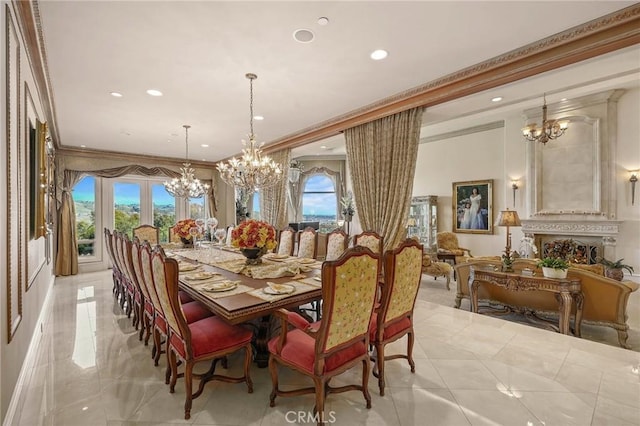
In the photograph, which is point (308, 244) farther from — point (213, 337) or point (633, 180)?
point (633, 180)

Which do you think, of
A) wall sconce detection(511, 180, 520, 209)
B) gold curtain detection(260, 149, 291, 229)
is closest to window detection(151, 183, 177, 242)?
gold curtain detection(260, 149, 291, 229)

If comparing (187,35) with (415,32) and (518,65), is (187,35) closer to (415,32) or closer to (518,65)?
(415,32)

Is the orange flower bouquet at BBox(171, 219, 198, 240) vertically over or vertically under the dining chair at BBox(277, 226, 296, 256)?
over

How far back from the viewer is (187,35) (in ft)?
7.88

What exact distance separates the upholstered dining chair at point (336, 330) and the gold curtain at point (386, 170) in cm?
235

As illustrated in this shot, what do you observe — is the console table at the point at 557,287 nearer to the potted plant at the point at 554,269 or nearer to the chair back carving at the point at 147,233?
the potted plant at the point at 554,269

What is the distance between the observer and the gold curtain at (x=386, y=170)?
3965 millimetres

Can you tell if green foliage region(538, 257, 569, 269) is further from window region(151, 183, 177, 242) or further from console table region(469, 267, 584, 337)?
window region(151, 183, 177, 242)

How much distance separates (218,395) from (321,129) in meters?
4.17

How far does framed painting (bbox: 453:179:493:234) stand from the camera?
6.63 metres

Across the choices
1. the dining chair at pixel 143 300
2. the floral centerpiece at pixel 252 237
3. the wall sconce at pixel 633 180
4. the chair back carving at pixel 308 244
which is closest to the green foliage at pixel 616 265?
the wall sconce at pixel 633 180


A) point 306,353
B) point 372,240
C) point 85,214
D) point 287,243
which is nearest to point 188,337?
point 306,353

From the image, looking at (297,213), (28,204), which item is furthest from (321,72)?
(297,213)

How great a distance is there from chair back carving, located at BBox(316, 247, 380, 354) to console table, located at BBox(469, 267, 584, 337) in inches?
94.4
